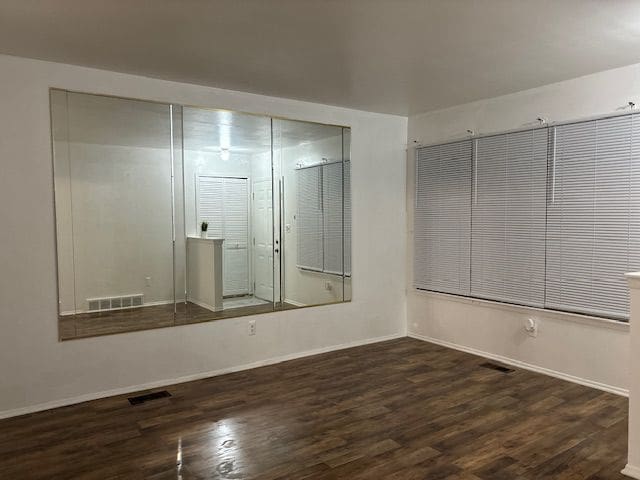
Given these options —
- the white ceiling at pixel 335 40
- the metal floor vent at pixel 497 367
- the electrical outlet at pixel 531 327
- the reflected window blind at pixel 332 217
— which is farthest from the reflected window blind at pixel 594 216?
the reflected window blind at pixel 332 217

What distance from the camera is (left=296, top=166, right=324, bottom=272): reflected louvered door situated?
16.8ft

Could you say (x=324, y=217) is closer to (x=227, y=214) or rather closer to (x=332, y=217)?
(x=332, y=217)

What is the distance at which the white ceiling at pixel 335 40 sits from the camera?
2692mm

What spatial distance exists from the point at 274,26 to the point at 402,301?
12.2 feet

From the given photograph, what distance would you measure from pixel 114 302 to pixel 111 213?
745 millimetres

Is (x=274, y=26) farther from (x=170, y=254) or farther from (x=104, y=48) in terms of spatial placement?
(x=170, y=254)

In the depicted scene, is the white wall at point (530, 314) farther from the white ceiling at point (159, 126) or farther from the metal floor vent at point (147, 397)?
the metal floor vent at point (147, 397)

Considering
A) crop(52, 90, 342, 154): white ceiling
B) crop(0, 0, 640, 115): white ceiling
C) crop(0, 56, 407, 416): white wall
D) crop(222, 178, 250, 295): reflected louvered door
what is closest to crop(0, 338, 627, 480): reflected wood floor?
crop(0, 56, 407, 416): white wall

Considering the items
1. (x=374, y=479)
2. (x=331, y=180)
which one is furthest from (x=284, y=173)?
(x=374, y=479)

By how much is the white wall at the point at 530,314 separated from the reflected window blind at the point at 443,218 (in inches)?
5.1

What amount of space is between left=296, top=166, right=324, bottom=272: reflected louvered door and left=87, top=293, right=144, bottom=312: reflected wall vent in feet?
5.47

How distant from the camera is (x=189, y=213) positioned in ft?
14.3

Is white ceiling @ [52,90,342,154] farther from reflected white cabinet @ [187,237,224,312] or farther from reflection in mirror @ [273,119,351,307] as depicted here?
reflected white cabinet @ [187,237,224,312]

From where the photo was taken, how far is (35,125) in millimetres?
3596
